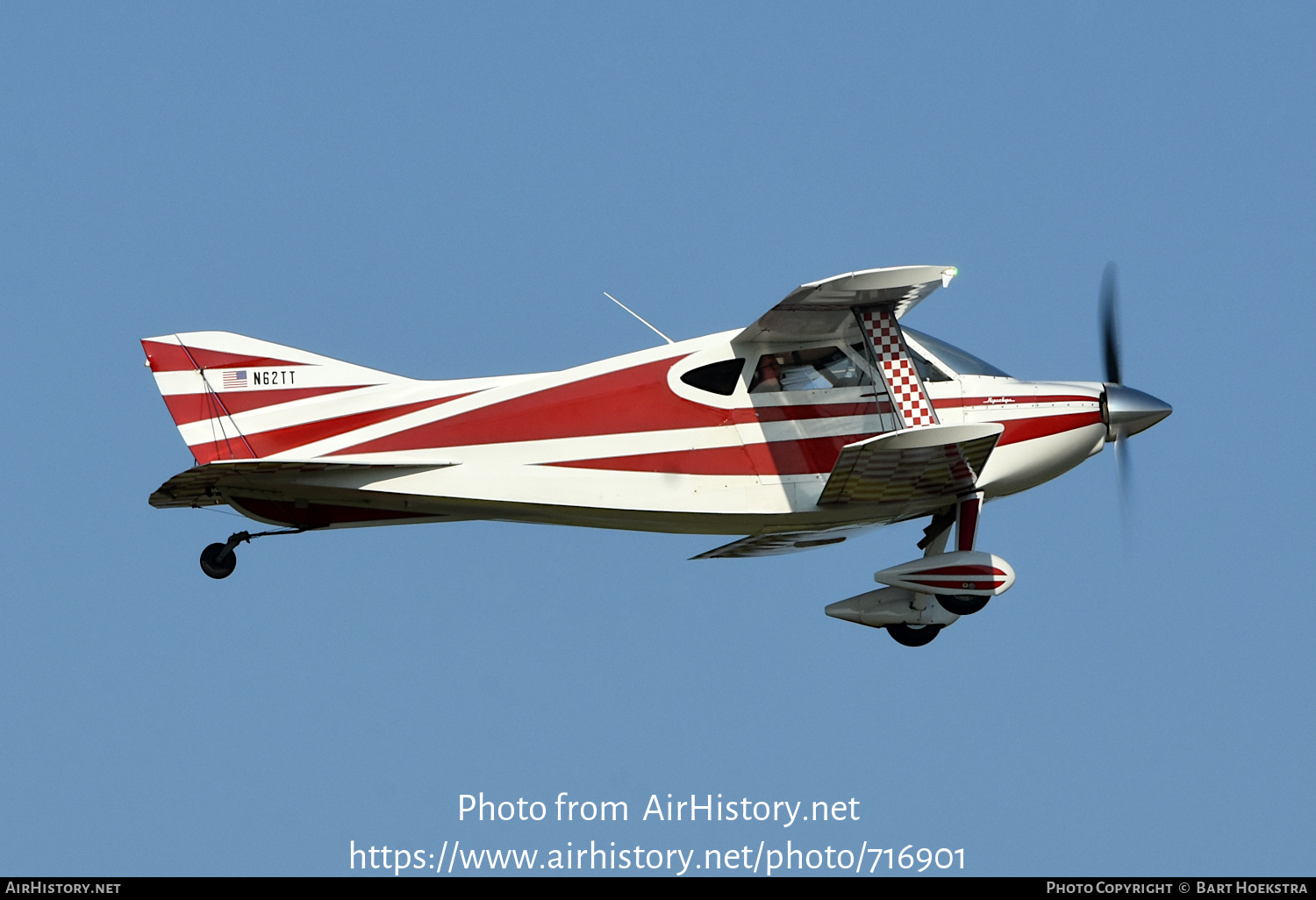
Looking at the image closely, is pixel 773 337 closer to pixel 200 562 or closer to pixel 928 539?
pixel 928 539

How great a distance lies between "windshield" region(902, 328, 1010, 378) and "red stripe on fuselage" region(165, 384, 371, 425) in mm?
5013

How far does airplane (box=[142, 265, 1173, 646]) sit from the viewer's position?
15297 millimetres

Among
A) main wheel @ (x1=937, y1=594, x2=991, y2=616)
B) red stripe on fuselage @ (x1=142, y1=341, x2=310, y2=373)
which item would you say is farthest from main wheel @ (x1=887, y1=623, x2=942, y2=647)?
red stripe on fuselage @ (x1=142, y1=341, x2=310, y2=373)

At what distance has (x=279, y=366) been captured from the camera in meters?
15.7

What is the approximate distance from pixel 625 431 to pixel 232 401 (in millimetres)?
3484

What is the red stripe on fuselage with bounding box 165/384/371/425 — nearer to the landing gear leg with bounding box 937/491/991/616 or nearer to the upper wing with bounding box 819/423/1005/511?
the upper wing with bounding box 819/423/1005/511

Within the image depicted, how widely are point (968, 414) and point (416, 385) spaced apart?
16.3 feet

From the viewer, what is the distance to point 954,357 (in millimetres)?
16109

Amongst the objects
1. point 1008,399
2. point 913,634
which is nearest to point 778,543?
point 913,634

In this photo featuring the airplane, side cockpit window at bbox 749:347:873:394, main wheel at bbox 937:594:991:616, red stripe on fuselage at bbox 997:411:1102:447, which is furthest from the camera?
red stripe on fuselage at bbox 997:411:1102:447

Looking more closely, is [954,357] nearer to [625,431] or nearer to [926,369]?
[926,369]

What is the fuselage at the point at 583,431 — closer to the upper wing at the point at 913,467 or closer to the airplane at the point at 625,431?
the airplane at the point at 625,431

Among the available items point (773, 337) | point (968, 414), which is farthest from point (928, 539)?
point (773, 337)
